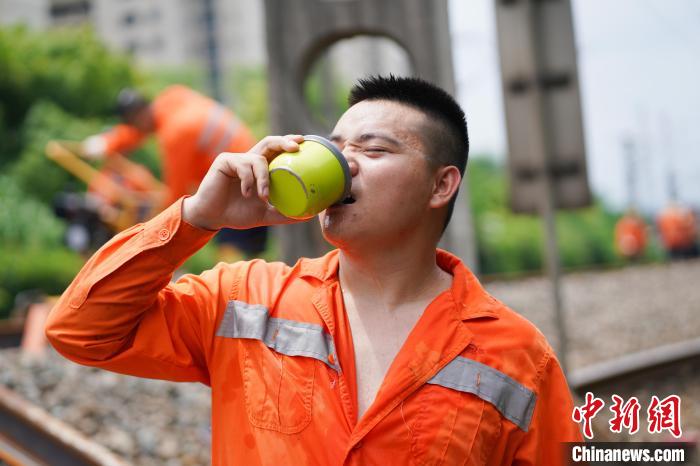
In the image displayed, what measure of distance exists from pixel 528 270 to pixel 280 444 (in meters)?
21.3

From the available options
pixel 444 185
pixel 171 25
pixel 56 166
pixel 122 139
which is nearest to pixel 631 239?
pixel 56 166

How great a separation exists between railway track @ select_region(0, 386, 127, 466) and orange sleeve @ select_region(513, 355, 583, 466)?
262cm

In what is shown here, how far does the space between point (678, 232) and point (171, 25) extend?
63.1 meters

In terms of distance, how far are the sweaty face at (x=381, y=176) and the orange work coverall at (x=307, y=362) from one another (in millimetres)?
211

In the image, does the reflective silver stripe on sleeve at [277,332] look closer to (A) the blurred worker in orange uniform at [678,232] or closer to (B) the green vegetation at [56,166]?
(B) the green vegetation at [56,166]

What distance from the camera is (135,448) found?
436 cm

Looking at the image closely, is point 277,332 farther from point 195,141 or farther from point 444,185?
point 195,141

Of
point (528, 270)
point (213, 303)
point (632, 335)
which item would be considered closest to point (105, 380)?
point (213, 303)

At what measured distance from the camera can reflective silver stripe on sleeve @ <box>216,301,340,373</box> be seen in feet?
5.87

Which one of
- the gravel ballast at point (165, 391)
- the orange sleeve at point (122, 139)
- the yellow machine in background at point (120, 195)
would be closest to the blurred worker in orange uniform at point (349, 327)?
the gravel ballast at point (165, 391)

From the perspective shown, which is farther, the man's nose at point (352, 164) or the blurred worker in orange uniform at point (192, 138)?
the blurred worker in orange uniform at point (192, 138)

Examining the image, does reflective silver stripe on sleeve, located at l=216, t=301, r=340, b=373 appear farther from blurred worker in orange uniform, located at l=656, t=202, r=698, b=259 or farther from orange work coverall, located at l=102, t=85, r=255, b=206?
blurred worker in orange uniform, located at l=656, t=202, r=698, b=259

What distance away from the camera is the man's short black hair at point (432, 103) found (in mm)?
1997

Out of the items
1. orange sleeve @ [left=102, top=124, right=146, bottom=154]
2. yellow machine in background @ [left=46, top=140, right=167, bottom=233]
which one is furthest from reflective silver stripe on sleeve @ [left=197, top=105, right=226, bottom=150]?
yellow machine in background @ [left=46, top=140, right=167, bottom=233]
